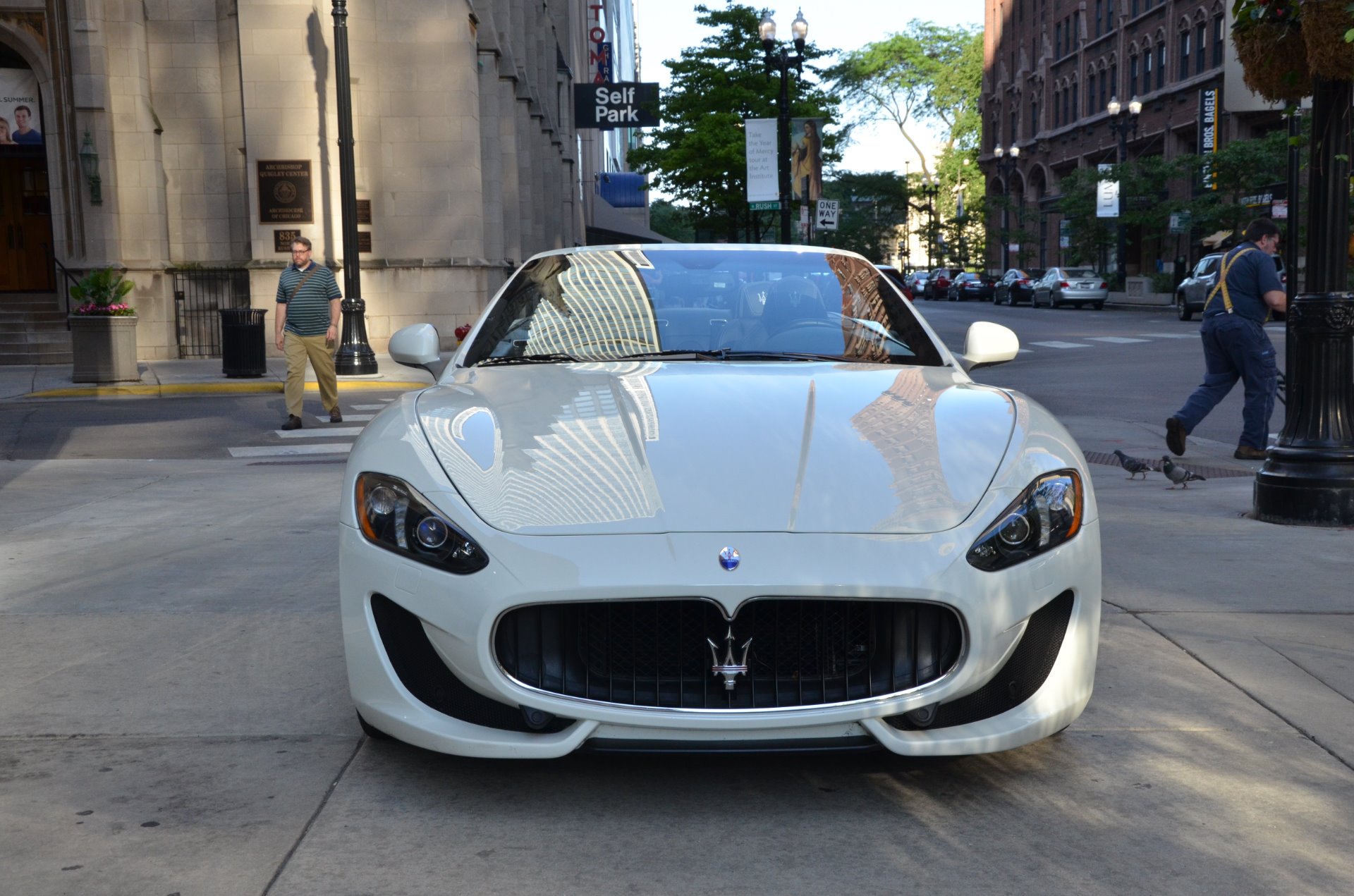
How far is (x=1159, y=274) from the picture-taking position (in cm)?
4959

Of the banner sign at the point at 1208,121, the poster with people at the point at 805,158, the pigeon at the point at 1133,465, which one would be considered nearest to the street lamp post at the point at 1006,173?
the banner sign at the point at 1208,121

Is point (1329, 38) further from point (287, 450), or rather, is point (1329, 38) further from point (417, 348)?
point (287, 450)

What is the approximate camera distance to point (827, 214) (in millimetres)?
32344

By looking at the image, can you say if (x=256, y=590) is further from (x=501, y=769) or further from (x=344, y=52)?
(x=344, y=52)

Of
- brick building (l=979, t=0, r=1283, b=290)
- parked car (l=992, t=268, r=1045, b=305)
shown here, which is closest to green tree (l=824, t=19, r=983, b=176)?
brick building (l=979, t=0, r=1283, b=290)

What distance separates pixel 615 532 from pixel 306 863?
3.37 ft

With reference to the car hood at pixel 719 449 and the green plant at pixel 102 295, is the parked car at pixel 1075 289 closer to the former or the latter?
the green plant at pixel 102 295

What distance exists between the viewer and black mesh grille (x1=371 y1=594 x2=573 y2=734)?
334 centimetres

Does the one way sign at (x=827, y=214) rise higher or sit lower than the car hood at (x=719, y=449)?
higher

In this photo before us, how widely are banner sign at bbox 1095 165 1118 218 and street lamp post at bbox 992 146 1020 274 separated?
78.0 ft

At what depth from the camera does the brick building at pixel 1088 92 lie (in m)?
55.2

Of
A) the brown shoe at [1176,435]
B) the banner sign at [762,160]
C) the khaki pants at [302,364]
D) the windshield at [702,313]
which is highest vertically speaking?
the banner sign at [762,160]

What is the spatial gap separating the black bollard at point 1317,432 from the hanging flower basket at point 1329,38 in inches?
46.1

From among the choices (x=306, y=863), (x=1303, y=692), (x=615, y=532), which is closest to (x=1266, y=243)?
(x=1303, y=692)
